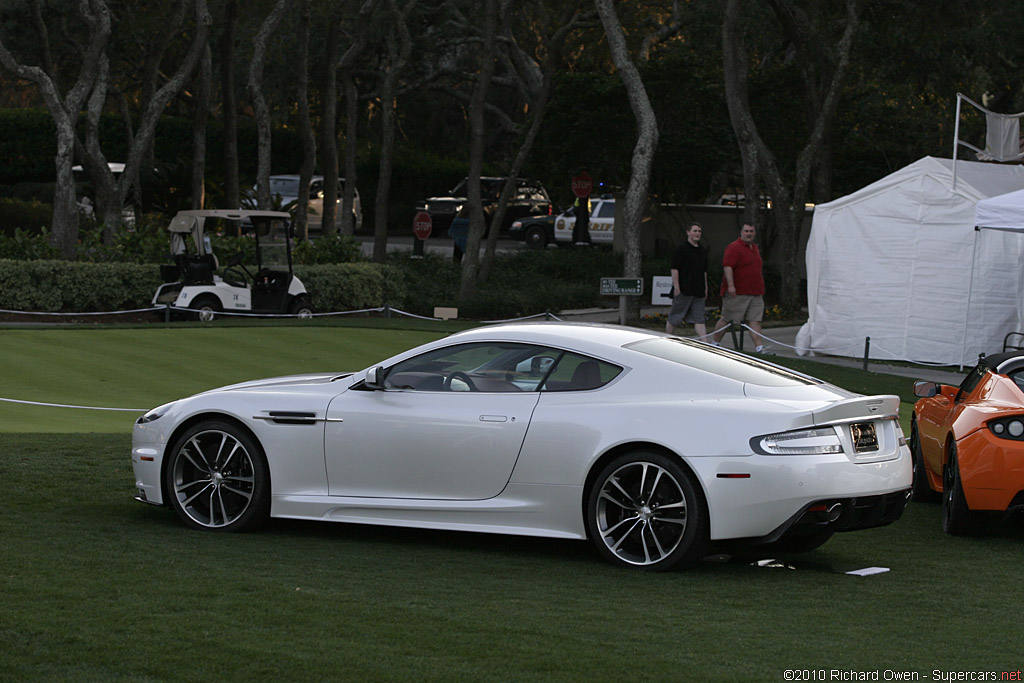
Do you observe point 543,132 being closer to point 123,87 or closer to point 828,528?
point 123,87

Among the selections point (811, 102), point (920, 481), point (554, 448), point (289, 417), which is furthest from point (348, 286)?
point (554, 448)

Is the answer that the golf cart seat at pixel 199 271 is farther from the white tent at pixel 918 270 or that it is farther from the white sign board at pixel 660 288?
the white tent at pixel 918 270

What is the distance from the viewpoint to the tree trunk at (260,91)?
29.5 meters

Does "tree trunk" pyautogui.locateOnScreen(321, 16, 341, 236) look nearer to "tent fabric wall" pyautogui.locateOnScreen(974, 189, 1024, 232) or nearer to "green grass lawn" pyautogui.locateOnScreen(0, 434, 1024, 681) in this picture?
"tent fabric wall" pyautogui.locateOnScreen(974, 189, 1024, 232)

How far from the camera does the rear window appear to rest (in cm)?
740

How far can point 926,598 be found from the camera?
6.57 meters

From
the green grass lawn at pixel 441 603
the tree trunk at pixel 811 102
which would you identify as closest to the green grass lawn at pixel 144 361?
the green grass lawn at pixel 441 603

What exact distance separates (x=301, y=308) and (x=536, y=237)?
2122 cm

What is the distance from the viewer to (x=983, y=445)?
8141mm

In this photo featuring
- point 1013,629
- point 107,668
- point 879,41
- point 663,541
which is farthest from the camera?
point 879,41

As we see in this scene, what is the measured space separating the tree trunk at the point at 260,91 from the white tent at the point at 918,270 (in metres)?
13.5

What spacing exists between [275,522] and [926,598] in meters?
3.88

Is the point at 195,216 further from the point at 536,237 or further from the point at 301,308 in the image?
the point at 536,237

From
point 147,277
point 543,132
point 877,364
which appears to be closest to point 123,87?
point 543,132
